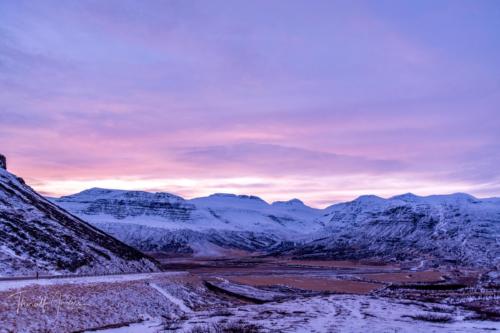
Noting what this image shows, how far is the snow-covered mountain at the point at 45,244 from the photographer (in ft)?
161

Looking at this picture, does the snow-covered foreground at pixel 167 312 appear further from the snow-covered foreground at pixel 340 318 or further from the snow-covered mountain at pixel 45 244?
the snow-covered mountain at pixel 45 244

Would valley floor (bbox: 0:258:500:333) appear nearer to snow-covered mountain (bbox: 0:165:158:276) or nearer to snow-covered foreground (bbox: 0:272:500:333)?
→ snow-covered foreground (bbox: 0:272:500:333)

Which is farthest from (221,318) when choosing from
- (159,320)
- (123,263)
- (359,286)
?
(359,286)

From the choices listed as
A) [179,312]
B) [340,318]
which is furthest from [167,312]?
[340,318]

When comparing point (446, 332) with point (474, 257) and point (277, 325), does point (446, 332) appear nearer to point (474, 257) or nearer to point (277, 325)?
point (277, 325)

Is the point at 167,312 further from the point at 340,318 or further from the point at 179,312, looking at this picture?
the point at 340,318

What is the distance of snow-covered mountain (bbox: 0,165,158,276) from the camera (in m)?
49.1

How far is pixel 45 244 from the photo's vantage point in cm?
5488

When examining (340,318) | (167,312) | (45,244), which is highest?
(45,244)

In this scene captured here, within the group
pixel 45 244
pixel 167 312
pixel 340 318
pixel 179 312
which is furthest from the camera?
pixel 45 244

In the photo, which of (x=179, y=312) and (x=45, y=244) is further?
(x=45, y=244)

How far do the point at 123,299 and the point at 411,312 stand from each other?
25225 mm

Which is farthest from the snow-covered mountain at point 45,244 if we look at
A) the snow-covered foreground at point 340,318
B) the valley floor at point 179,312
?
Answer: the snow-covered foreground at point 340,318

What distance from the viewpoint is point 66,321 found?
33.8m
